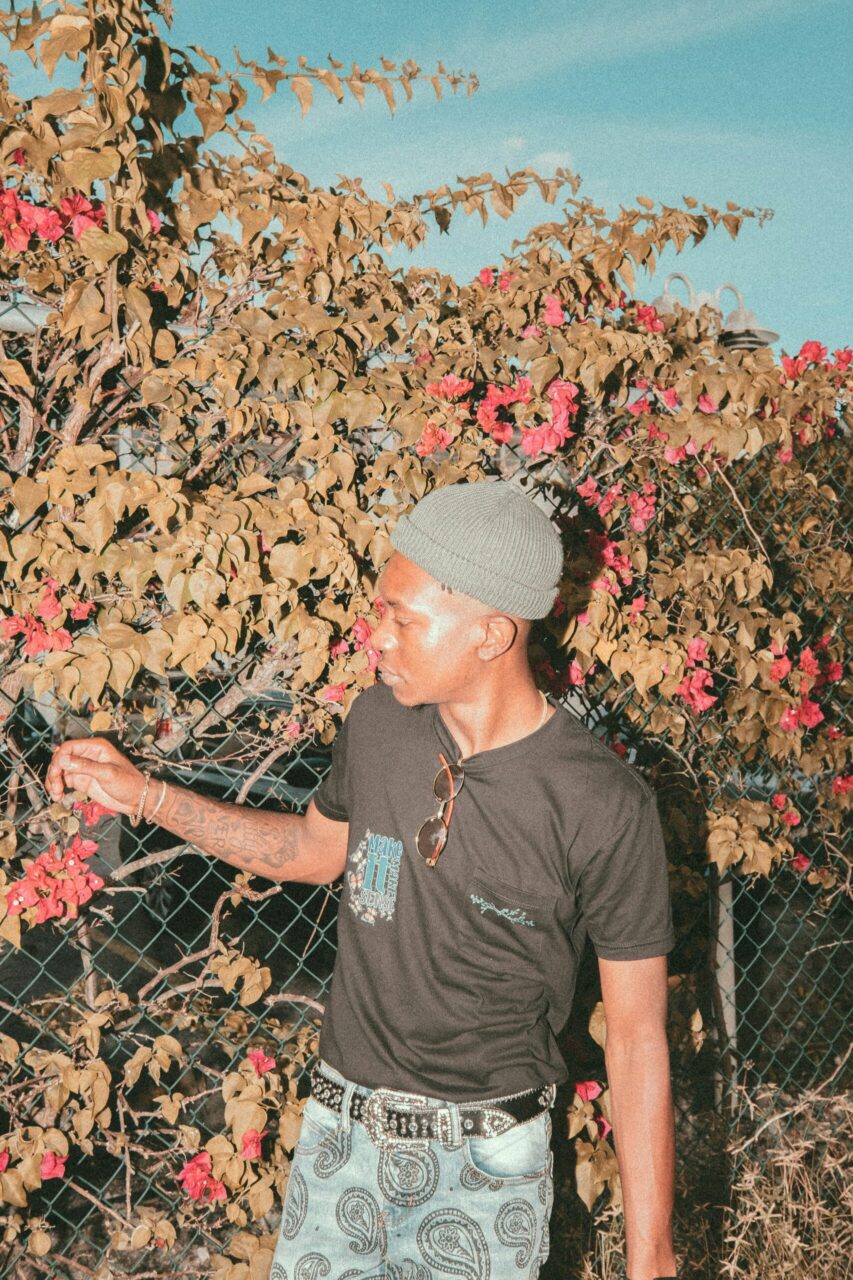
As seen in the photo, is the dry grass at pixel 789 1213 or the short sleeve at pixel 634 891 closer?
the short sleeve at pixel 634 891

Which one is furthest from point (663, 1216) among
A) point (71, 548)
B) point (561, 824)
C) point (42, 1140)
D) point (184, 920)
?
point (184, 920)

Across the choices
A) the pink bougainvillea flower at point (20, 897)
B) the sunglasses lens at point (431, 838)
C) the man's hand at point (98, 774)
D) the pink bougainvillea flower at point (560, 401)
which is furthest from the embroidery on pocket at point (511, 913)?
the pink bougainvillea flower at point (560, 401)

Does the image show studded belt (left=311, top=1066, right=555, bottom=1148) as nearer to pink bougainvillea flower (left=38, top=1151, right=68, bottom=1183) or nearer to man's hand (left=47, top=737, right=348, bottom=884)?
man's hand (left=47, top=737, right=348, bottom=884)

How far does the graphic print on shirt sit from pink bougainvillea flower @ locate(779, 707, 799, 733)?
1.78 metres

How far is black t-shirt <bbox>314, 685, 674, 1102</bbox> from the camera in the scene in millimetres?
1763

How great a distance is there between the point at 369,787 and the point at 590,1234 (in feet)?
6.19

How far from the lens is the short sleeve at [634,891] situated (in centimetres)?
174

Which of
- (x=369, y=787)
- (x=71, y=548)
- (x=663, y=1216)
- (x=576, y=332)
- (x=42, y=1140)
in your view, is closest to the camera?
(x=663, y=1216)

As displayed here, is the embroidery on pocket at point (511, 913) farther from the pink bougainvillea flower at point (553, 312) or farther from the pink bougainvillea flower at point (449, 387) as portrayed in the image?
the pink bougainvillea flower at point (553, 312)

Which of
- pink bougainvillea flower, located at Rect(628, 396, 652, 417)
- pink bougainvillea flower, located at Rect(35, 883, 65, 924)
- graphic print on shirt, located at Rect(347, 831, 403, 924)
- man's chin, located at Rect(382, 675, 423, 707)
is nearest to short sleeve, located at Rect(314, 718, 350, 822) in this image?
graphic print on shirt, located at Rect(347, 831, 403, 924)

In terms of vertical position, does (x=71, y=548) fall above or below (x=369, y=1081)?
above

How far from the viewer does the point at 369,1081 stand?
1.83 m

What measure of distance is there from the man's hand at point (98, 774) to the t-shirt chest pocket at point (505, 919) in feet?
2.32

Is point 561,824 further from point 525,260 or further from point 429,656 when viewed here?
point 525,260
